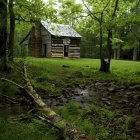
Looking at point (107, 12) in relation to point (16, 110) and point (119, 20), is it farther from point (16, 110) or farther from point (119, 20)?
point (16, 110)

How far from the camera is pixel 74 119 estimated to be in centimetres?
848

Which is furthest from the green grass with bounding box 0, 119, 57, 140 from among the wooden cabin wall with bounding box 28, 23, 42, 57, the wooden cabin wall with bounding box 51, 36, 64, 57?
the wooden cabin wall with bounding box 28, 23, 42, 57

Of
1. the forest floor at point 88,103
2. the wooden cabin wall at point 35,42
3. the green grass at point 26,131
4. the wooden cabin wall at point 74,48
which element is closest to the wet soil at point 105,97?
the forest floor at point 88,103

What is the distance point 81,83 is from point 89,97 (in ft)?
11.1

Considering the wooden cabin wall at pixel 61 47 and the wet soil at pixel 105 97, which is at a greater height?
the wooden cabin wall at pixel 61 47

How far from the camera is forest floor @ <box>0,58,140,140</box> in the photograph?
7482 mm

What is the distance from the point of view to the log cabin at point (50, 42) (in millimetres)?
37528

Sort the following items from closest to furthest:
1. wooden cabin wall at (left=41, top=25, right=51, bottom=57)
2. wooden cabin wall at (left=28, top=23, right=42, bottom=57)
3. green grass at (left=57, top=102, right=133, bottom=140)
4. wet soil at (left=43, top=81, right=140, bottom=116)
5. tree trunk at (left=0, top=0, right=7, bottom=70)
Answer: green grass at (left=57, top=102, right=133, bottom=140) < wet soil at (left=43, top=81, right=140, bottom=116) < tree trunk at (left=0, top=0, right=7, bottom=70) < wooden cabin wall at (left=41, top=25, right=51, bottom=57) < wooden cabin wall at (left=28, top=23, right=42, bottom=57)

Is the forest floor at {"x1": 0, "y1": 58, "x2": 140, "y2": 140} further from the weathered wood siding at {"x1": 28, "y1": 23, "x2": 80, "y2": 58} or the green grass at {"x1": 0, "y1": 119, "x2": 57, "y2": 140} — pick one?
the weathered wood siding at {"x1": 28, "y1": 23, "x2": 80, "y2": 58}

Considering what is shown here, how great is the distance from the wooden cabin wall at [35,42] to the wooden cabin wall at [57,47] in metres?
2.84

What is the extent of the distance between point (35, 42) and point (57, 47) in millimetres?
3827

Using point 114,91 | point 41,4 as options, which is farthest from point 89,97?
→ point 41,4

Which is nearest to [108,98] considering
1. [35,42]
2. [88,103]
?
[88,103]

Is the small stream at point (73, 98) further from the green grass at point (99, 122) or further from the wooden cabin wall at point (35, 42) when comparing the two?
the wooden cabin wall at point (35, 42)
